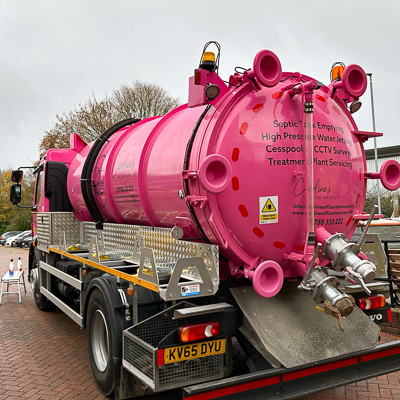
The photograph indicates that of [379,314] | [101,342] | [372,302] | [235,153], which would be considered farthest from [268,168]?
[101,342]

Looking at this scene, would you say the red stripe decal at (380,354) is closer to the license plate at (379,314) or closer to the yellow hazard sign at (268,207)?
the license plate at (379,314)

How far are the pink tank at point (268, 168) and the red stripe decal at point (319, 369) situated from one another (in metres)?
0.68

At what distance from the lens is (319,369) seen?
354 centimetres

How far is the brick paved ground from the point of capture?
4.73 metres

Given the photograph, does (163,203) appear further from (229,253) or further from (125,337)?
(125,337)

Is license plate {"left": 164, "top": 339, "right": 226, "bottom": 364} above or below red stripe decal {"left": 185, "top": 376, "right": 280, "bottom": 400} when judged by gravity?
above

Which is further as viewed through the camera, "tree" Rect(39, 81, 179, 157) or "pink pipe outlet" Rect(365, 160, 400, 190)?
"tree" Rect(39, 81, 179, 157)

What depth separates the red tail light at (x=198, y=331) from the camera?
3.41 m

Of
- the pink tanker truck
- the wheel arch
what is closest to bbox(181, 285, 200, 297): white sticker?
the pink tanker truck

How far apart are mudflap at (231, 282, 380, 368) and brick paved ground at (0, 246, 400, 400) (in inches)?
44.6

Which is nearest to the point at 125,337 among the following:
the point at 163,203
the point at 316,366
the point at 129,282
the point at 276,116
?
the point at 129,282

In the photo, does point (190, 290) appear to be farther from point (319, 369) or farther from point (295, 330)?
point (319, 369)

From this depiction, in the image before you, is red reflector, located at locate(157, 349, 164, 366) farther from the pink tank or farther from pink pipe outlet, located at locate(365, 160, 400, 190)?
Answer: pink pipe outlet, located at locate(365, 160, 400, 190)

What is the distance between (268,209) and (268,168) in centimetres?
34
